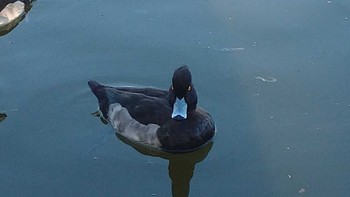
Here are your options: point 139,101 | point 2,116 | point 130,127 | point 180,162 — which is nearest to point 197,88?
point 139,101

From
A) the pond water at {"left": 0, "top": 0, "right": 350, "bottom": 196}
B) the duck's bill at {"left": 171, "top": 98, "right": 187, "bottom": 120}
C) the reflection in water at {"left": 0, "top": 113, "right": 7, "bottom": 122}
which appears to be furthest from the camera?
the reflection in water at {"left": 0, "top": 113, "right": 7, "bottom": 122}

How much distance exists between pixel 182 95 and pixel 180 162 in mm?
671

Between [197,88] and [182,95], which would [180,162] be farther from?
[197,88]

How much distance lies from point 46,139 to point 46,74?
3.92ft

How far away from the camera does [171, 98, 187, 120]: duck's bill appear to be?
733 cm

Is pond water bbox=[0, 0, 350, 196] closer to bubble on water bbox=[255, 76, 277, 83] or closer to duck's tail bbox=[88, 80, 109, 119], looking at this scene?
bubble on water bbox=[255, 76, 277, 83]

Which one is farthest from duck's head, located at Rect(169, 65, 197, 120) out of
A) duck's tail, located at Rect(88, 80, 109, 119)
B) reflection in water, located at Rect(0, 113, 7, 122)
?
reflection in water, located at Rect(0, 113, 7, 122)

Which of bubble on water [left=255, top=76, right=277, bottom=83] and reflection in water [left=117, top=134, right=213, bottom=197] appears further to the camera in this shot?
bubble on water [left=255, top=76, right=277, bottom=83]

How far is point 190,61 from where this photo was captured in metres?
8.86

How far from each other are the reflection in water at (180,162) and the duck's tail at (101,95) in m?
0.39

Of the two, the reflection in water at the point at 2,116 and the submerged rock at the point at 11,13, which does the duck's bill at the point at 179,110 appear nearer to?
the reflection in water at the point at 2,116

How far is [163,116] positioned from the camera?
753 centimetres

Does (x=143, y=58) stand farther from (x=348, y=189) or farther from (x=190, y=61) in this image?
(x=348, y=189)

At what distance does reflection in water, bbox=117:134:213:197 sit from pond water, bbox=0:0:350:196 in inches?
0.6
